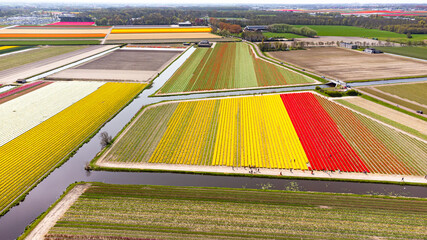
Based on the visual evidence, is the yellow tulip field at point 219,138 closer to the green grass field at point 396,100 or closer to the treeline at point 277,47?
the green grass field at point 396,100

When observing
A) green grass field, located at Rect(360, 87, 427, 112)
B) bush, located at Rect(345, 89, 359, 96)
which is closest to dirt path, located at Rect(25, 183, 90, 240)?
bush, located at Rect(345, 89, 359, 96)

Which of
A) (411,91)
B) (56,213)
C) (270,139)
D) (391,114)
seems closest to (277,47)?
(411,91)

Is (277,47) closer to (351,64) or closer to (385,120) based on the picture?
(351,64)

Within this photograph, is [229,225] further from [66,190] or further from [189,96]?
[189,96]

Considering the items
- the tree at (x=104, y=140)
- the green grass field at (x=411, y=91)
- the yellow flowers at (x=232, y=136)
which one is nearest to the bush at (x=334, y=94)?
the yellow flowers at (x=232, y=136)

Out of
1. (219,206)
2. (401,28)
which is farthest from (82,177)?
(401,28)
